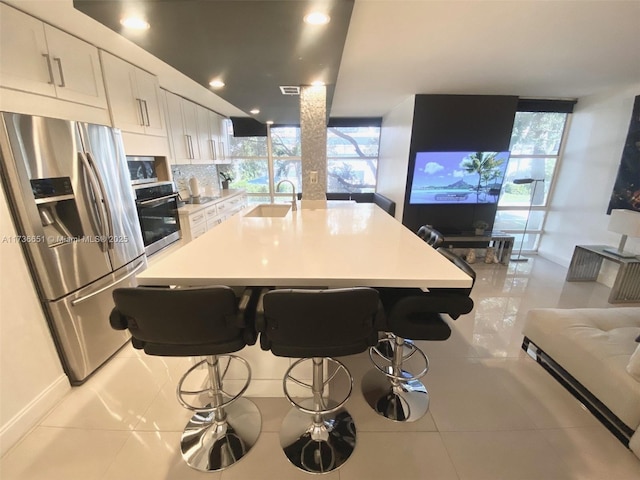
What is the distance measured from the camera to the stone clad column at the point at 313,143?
8.46ft

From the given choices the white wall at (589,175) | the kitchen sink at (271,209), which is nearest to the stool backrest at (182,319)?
the kitchen sink at (271,209)

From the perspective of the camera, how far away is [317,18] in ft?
4.52

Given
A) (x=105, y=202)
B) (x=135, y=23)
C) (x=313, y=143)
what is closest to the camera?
(x=135, y=23)

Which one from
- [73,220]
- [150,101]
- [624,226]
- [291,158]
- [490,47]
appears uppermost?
[490,47]

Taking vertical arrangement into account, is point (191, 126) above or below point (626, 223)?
above

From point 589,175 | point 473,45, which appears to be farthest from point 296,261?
point 589,175

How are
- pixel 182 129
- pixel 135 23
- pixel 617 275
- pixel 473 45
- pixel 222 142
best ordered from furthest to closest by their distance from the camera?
pixel 222 142 → pixel 182 129 → pixel 617 275 → pixel 473 45 → pixel 135 23

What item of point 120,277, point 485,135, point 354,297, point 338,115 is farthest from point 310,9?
point 338,115

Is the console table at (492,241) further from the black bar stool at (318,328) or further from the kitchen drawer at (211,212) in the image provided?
the kitchen drawer at (211,212)

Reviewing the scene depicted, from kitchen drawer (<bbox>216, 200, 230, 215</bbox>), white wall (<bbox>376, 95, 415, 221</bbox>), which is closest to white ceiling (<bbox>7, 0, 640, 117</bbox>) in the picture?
white wall (<bbox>376, 95, 415, 221</bbox>)

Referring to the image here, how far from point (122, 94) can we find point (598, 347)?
4.10 meters

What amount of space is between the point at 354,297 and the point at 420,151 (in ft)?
11.9

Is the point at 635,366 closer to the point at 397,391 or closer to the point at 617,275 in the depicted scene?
the point at 397,391

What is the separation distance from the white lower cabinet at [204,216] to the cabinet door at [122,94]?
42.3 inches
